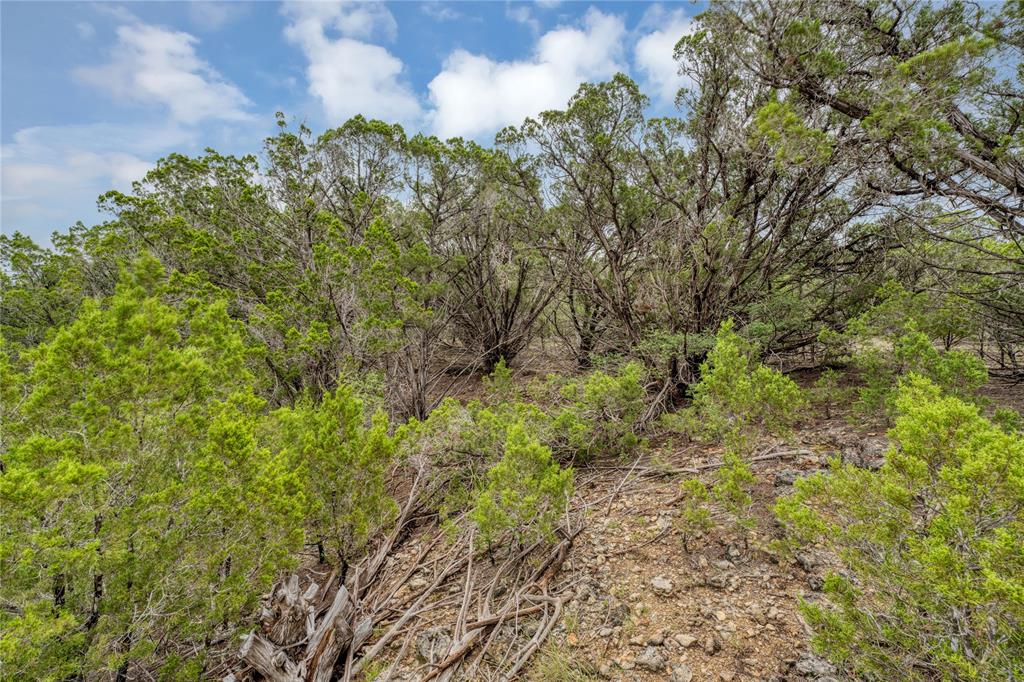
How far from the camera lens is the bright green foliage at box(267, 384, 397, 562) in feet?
11.3

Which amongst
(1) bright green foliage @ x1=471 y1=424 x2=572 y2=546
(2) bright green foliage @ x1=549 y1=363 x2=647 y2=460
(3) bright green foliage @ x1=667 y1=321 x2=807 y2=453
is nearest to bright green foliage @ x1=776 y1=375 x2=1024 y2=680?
(3) bright green foliage @ x1=667 y1=321 x2=807 y2=453

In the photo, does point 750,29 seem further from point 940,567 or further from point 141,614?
point 141,614

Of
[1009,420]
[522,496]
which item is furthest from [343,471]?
[1009,420]

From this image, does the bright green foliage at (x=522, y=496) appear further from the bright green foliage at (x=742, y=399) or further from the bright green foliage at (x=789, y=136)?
the bright green foliage at (x=789, y=136)

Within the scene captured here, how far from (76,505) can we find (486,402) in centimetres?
624

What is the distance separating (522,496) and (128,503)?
2.60 metres

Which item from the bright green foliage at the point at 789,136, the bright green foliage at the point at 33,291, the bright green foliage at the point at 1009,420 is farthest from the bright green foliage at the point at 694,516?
the bright green foliage at the point at 33,291

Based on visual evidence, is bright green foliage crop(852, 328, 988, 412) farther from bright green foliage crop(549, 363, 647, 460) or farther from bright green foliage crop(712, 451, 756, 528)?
bright green foliage crop(549, 363, 647, 460)

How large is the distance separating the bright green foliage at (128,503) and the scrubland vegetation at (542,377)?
0.02 meters

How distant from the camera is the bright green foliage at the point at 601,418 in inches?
181

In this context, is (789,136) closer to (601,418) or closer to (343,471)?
(601,418)

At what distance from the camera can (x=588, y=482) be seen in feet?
14.4

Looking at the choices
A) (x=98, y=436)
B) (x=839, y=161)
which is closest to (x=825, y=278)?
(x=839, y=161)

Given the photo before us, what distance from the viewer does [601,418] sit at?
16.1 ft
